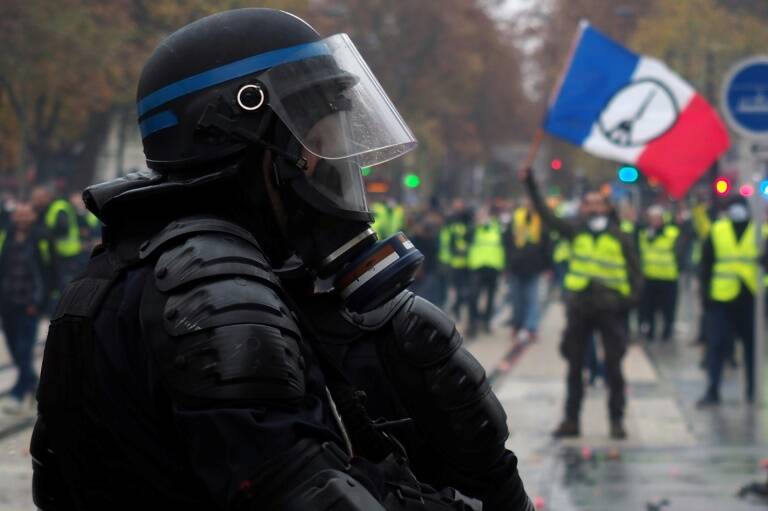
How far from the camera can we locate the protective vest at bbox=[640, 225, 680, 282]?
68.2ft

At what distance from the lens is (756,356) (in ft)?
41.5

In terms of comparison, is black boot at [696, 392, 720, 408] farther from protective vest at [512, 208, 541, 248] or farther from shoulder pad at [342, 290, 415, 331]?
shoulder pad at [342, 290, 415, 331]

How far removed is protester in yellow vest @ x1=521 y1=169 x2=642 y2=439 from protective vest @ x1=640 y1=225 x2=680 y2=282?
368 inches

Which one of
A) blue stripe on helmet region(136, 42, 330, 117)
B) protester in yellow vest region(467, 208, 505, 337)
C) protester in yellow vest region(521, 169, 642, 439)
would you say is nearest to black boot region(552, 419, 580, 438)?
protester in yellow vest region(521, 169, 642, 439)

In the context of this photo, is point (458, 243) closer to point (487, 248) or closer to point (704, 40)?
point (487, 248)

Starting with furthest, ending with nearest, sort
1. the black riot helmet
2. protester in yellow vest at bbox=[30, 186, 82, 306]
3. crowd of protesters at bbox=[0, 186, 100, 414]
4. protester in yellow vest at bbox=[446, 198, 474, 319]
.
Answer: protester in yellow vest at bbox=[446, 198, 474, 319]
protester in yellow vest at bbox=[30, 186, 82, 306]
crowd of protesters at bbox=[0, 186, 100, 414]
the black riot helmet

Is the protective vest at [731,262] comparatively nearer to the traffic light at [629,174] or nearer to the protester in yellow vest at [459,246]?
the traffic light at [629,174]

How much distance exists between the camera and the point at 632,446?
10.7m

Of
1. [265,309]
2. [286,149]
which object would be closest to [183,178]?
[286,149]

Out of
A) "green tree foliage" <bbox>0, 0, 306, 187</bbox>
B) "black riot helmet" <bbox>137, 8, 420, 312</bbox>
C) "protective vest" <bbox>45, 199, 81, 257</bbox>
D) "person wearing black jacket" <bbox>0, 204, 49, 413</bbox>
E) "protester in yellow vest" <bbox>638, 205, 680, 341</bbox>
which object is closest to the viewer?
"black riot helmet" <bbox>137, 8, 420, 312</bbox>

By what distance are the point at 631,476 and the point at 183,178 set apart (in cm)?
754

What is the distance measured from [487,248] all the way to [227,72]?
64.3ft

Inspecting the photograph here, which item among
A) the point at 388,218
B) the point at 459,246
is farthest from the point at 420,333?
the point at 388,218

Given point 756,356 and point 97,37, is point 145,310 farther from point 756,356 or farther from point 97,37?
point 97,37
